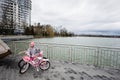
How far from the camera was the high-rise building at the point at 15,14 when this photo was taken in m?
35.4

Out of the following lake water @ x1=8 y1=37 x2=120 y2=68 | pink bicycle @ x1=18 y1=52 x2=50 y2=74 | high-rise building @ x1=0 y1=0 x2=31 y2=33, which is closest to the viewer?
pink bicycle @ x1=18 y1=52 x2=50 y2=74

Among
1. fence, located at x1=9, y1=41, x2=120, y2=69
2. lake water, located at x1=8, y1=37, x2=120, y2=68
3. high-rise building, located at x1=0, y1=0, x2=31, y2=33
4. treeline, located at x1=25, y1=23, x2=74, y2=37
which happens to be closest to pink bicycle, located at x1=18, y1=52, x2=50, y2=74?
lake water, located at x1=8, y1=37, x2=120, y2=68

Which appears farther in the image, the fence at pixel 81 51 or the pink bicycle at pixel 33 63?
the fence at pixel 81 51

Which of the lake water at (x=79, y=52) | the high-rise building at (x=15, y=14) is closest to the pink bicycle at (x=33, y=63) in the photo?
the lake water at (x=79, y=52)

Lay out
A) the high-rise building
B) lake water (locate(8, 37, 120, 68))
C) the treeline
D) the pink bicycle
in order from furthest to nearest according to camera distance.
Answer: the treeline, the high-rise building, lake water (locate(8, 37, 120, 68)), the pink bicycle

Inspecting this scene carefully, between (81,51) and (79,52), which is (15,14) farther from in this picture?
(81,51)

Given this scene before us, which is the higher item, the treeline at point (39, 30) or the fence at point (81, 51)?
the treeline at point (39, 30)

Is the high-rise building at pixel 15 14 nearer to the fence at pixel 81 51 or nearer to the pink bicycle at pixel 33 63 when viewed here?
the fence at pixel 81 51

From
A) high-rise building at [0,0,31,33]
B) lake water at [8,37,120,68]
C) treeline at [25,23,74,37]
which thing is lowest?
lake water at [8,37,120,68]

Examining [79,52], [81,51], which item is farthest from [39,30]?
[81,51]

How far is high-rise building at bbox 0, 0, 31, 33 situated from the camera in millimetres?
35444

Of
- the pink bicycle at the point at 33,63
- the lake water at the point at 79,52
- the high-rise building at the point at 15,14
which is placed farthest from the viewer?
the high-rise building at the point at 15,14

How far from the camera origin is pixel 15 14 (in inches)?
2324

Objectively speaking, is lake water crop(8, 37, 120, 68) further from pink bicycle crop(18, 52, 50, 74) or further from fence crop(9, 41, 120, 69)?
pink bicycle crop(18, 52, 50, 74)
